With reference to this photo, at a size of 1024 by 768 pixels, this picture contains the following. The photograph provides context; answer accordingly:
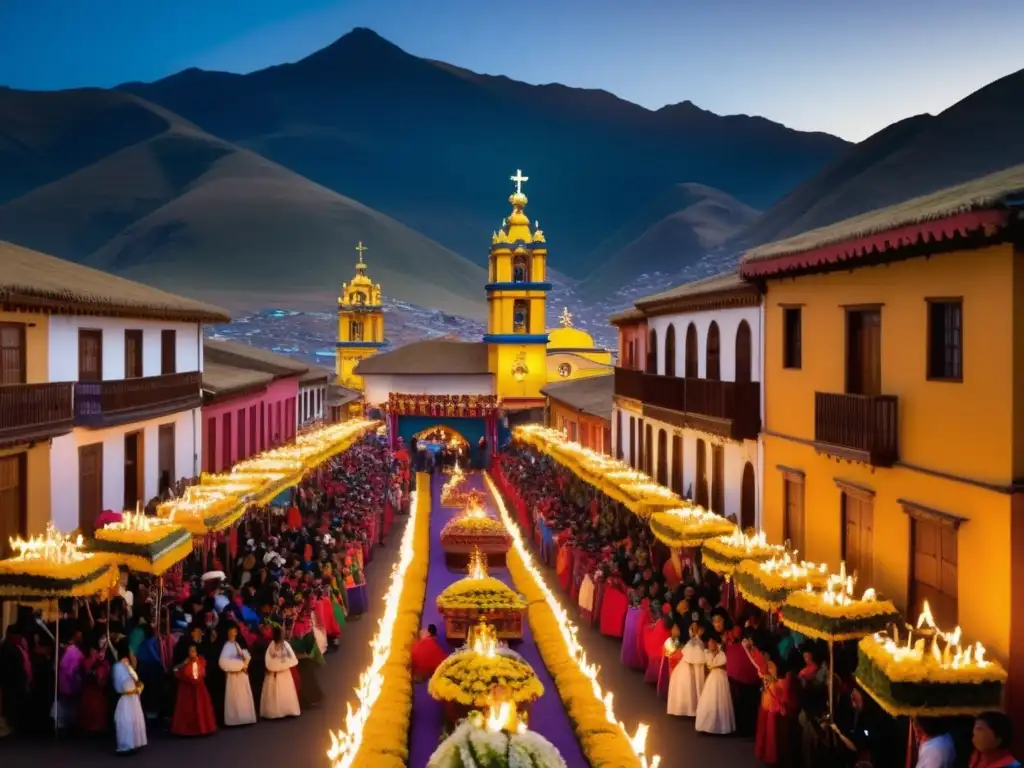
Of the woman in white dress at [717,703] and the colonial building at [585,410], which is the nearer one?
→ the woman in white dress at [717,703]

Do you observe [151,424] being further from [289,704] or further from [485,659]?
[485,659]

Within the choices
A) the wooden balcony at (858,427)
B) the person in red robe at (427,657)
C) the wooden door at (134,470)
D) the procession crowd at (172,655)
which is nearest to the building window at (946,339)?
the wooden balcony at (858,427)

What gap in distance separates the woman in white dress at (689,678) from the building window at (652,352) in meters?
17.7

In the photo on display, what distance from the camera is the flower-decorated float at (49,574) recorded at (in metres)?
17.2

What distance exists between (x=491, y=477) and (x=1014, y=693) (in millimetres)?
51613

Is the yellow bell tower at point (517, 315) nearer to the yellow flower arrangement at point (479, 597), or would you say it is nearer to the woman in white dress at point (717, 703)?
the yellow flower arrangement at point (479, 597)

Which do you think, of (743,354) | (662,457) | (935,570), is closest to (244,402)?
(662,457)

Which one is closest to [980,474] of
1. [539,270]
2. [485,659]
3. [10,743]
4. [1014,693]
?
[1014,693]

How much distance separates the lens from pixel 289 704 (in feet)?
64.2

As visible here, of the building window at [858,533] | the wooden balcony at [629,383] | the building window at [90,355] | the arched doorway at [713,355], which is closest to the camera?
the building window at [858,533]

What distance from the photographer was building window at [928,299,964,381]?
15859 millimetres

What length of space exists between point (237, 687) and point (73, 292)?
388 inches

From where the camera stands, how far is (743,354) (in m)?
26.2

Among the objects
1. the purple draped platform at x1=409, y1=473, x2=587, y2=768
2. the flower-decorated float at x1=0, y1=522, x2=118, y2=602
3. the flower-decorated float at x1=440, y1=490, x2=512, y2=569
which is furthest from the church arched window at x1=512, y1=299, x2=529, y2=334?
the flower-decorated float at x1=0, y1=522, x2=118, y2=602
